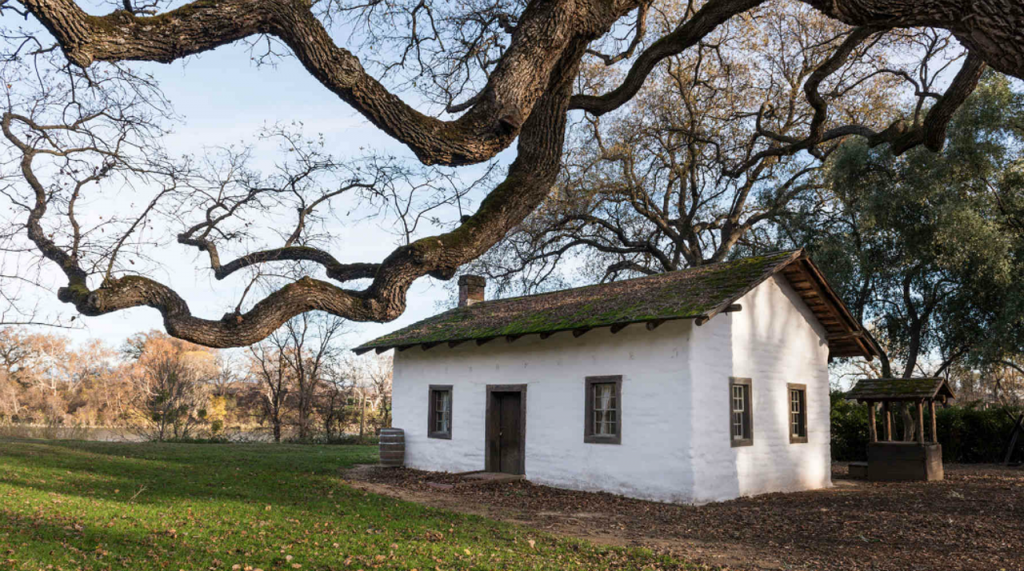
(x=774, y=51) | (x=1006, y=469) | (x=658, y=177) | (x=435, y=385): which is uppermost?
(x=774, y=51)

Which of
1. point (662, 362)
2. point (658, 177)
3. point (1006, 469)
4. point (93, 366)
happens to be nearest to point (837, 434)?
point (1006, 469)

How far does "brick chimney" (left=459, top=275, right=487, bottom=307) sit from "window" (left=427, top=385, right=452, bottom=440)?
13.4 feet

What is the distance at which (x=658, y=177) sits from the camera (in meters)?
26.4

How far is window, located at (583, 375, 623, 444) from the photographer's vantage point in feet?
45.6

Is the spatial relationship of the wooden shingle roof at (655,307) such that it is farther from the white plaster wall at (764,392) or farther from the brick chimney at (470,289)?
the brick chimney at (470,289)

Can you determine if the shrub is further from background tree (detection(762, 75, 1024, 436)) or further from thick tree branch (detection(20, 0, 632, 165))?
thick tree branch (detection(20, 0, 632, 165))

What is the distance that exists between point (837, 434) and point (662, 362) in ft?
42.1

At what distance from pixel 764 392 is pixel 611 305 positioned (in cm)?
361

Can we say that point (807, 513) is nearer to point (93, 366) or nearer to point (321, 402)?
point (321, 402)

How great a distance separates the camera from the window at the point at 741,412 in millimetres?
13719

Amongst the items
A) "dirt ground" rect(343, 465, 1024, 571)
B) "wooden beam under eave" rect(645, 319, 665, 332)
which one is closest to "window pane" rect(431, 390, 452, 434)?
"dirt ground" rect(343, 465, 1024, 571)

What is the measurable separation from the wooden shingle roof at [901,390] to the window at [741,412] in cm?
540

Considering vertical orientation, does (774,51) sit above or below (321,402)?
above

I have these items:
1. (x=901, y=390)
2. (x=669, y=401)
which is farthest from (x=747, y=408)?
(x=901, y=390)
